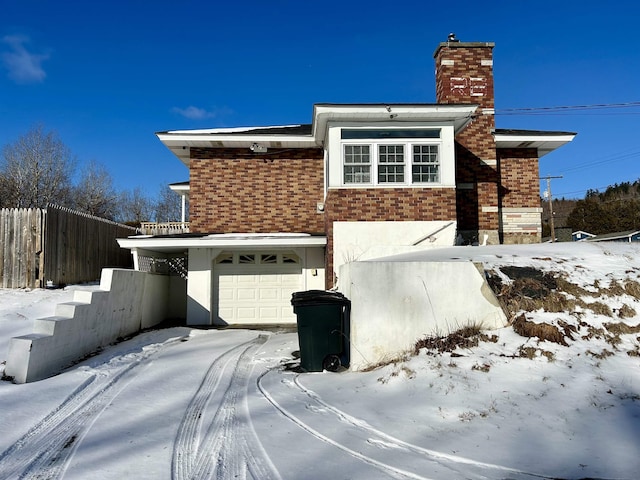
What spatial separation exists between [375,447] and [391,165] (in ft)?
28.5

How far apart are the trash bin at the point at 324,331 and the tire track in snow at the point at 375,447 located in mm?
1124

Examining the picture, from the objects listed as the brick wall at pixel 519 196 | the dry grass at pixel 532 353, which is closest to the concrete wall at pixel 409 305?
the dry grass at pixel 532 353

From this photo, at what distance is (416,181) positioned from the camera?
11820 millimetres

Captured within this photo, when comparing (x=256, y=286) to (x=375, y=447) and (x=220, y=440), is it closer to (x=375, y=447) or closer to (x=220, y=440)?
(x=220, y=440)

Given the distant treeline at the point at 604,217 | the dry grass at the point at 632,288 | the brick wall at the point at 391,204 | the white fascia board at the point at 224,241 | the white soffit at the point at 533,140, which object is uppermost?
the distant treeline at the point at 604,217

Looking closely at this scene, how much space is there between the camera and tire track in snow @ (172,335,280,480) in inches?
145

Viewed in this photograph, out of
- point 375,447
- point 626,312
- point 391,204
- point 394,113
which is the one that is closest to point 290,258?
point 391,204

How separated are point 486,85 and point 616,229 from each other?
4848 centimetres

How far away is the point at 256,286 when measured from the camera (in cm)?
1364

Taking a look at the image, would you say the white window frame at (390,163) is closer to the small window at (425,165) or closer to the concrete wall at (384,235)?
the small window at (425,165)

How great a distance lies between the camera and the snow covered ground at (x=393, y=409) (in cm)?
374

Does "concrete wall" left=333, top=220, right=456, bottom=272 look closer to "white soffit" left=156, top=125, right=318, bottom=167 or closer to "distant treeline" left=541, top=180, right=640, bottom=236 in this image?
"white soffit" left=156, top=125, right=318, bottom=167

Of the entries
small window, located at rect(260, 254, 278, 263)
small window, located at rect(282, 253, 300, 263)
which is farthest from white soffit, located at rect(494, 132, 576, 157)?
small window, located at rect(260, 254, 278, 263)

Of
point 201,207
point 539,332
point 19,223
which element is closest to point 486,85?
point 201,207
